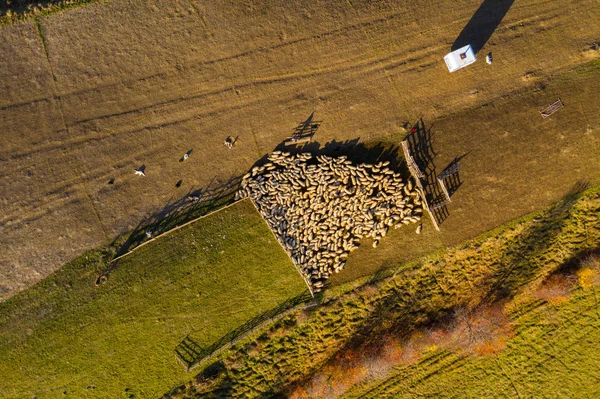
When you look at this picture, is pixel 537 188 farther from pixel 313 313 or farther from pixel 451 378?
pixel 313 313

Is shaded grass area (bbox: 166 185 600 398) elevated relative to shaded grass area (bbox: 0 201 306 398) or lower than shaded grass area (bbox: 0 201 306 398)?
lower

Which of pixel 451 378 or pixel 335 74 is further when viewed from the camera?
pixel 451 378

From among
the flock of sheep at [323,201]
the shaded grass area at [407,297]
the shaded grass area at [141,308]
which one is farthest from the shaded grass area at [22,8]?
the shaded grass area at [407,297]

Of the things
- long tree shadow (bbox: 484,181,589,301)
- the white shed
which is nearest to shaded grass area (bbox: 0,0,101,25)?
the white shed

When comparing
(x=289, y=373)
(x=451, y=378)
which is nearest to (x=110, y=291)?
(x=289, y=373)

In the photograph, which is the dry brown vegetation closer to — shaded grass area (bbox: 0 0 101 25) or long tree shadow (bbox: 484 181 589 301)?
shaded grass area (bbox: 0 0 101 25)

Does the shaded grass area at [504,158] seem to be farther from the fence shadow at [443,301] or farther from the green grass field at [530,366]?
the green grass field at [530,366]

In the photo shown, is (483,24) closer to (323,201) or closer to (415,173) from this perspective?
(415,173)
